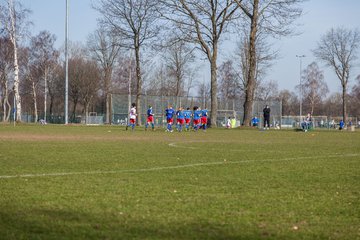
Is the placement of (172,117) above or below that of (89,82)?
below

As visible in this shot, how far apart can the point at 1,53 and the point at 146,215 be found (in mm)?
68025

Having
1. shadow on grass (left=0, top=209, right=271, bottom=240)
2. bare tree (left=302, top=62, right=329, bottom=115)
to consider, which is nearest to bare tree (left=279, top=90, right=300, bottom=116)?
bare tree (left=302, top=62, right=329, bottom=115)

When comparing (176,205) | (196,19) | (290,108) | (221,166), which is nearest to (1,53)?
(196,19)

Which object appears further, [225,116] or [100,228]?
[225,116]

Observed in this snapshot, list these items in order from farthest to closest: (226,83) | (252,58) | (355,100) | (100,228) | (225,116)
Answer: (355,100)
(226,83)
(225,116)
(252,58)
(100,228)

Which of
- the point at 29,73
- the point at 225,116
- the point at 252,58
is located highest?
the point at 29,73

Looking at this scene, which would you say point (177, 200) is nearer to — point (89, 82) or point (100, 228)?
point (100, 228)

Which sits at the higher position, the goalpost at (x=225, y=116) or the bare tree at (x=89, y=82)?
the bare tree at (x=89, y=82)

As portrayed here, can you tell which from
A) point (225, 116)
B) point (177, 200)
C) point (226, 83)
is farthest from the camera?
point (226, 83)

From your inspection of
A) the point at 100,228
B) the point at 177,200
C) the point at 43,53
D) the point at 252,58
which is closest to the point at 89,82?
the point at 43,53

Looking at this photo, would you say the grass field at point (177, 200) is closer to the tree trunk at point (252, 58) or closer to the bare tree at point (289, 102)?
the tree trunk at point (252, 58)

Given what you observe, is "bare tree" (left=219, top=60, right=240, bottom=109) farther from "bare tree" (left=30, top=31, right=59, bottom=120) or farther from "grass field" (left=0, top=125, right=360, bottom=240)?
"grass field" (left=0, top=125, right=360, bottom=240)

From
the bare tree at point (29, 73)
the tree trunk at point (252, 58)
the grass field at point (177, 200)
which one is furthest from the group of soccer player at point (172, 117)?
the bare tree at point (29, 73)

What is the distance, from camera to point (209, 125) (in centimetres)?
4516
